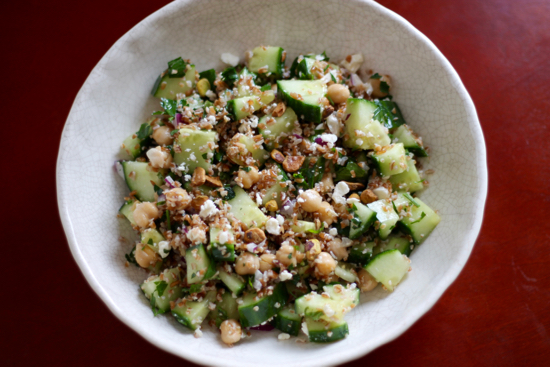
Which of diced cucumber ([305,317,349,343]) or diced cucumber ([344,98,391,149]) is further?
diced cucumber ([344,98,391,149])

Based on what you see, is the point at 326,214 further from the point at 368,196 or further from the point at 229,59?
the point at 229,59

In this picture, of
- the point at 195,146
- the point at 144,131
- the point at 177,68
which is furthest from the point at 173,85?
the point at 195,146

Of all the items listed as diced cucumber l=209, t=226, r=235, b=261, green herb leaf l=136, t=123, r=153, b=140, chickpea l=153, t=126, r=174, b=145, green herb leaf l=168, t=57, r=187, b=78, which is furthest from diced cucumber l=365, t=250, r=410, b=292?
green herb leaf l=168, t=57, r=187, b=78

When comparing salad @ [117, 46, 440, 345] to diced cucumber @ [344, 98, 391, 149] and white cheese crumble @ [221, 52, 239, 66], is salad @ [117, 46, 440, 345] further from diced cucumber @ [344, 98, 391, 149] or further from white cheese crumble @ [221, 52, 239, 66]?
white cheese crumble @ [221, 52, 239, 66]

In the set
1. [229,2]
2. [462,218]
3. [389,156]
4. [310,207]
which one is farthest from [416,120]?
[229,2]

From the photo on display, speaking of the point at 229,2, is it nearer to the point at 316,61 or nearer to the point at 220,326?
the point at 316,61

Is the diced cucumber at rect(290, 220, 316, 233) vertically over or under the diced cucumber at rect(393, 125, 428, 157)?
under

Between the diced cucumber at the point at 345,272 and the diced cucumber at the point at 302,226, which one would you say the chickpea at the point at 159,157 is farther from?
the diced cucumber at the point at 345,272
